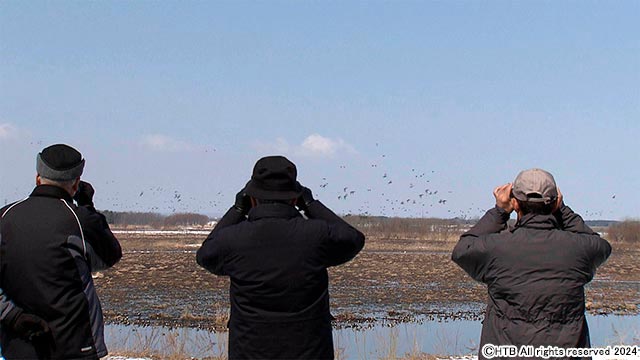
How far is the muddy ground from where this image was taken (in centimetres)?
1501

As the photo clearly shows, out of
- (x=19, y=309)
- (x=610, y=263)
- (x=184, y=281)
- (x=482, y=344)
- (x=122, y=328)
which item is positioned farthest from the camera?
(x=610, y=263)

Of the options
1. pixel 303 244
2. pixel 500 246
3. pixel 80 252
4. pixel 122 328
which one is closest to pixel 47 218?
pixel 80 252

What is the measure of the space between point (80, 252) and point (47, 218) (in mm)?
242

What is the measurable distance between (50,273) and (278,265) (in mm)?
1162

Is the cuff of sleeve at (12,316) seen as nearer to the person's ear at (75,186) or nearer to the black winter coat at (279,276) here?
the person's ear at (75,186)

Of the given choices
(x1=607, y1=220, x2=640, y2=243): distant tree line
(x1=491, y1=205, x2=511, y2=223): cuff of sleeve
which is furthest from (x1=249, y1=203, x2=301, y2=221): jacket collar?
(x1=607, y1=220, x2=640, y2=243): distant tree line

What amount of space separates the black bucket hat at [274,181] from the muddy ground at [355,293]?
979 cm

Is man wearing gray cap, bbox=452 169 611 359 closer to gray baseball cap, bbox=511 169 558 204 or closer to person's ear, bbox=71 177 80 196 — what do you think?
gray baseball cap, bbox=511 169 558 204

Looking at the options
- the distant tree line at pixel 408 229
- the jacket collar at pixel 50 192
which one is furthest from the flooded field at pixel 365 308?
the distant tree line at pixel 408 229

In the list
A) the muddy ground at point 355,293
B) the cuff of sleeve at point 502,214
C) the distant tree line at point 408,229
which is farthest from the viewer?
the distant tree line at point 408,229

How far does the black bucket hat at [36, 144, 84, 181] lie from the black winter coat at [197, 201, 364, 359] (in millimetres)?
829

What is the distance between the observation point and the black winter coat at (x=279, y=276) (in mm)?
3531

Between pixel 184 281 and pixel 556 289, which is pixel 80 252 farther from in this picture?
pixel 184 281

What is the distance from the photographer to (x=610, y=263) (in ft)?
106
